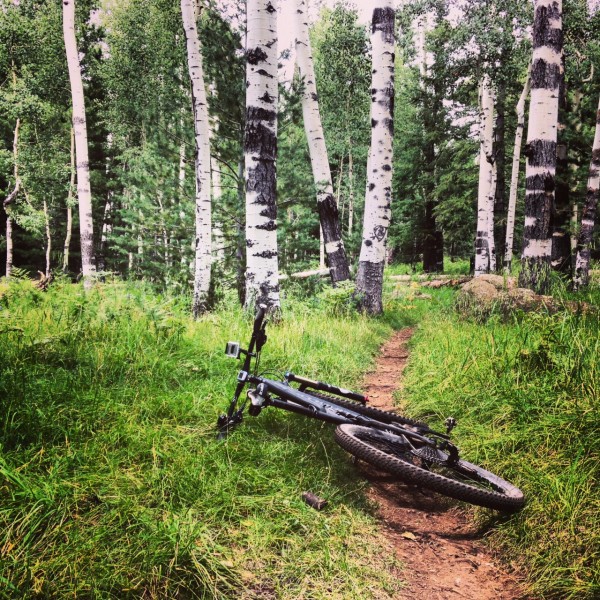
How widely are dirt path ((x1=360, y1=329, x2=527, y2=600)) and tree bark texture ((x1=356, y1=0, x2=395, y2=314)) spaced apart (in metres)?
5.66

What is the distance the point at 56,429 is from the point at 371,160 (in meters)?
7.77

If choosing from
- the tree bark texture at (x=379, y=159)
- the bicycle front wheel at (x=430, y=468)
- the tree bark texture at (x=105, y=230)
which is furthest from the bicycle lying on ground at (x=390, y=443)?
the tree bark texture at (x=105, y=230)

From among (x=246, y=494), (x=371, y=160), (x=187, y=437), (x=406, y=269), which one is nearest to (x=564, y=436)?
(x=246, y=494)

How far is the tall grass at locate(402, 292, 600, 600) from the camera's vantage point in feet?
7.25

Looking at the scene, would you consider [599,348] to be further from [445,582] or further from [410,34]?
[410,34]

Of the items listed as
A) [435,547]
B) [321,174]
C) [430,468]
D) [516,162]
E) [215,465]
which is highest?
[516,162]

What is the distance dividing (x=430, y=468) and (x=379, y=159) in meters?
6.87

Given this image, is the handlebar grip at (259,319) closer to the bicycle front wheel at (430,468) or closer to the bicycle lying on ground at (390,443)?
the bicycle lying on ground at (390,443)

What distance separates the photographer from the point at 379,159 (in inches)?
329

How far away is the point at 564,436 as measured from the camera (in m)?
2.78

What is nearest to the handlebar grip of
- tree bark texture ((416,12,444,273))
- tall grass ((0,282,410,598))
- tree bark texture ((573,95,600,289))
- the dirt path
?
tall grass ((0,282,410,598))

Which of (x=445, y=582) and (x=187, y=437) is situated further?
(x=187, y=437)

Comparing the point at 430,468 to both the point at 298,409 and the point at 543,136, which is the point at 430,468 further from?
the point at 543,136

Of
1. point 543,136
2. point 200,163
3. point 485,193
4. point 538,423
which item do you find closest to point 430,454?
point 538,423
